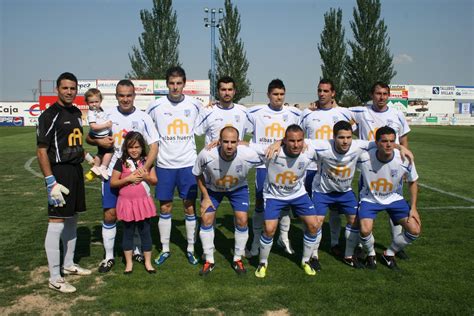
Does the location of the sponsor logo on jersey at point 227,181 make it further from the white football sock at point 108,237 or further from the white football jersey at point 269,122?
the white football sock at point 108,237

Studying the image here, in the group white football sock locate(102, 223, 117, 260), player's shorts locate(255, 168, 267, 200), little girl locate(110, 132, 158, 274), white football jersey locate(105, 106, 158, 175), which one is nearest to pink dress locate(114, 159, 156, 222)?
little girl locate(110, 132, 158, 274)

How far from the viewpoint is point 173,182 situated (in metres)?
5.35

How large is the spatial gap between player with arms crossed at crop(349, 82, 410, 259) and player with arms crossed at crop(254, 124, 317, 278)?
1.25 meters

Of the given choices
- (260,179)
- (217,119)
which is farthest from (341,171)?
(217,119)

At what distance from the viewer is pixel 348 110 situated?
5.94 m

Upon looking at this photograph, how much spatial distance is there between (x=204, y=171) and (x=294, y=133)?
3.98ft

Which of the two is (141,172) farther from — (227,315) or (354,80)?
(354,80)

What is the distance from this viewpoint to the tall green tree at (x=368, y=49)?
4484cm

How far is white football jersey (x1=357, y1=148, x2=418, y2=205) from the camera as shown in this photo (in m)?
5.02

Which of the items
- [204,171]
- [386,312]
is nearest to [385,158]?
[386,312]

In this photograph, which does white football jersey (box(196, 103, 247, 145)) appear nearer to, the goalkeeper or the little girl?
the little girl

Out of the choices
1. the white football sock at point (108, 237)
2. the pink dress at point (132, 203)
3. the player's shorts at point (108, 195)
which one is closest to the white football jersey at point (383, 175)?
the pink dress at point (132, 203)

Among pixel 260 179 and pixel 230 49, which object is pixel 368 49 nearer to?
pixel 230 49

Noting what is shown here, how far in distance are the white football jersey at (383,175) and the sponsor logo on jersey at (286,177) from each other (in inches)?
37.3
